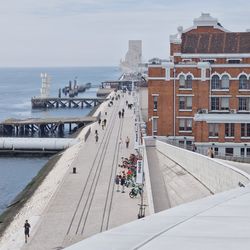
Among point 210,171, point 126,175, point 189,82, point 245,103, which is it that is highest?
point 189,82

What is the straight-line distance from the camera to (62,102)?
168 metres

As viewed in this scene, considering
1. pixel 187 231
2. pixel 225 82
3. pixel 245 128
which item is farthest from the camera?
pixel 225 82

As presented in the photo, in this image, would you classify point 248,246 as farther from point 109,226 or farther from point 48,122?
point 48,122

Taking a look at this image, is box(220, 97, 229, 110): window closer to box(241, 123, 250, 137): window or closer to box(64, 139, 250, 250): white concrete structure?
box(241, 123, 250, 137): window

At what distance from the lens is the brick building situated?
165 ft

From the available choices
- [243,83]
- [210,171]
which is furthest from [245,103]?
[210,171]

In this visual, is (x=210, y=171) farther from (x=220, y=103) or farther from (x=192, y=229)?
(x=192, y=229)

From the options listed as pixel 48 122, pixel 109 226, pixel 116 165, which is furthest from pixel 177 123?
pixel 48 122

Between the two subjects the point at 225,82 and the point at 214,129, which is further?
the point at 225,82

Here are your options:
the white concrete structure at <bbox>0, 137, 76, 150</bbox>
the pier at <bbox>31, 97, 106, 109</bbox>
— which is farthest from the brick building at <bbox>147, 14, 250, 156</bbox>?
the pier at <bbox>31, 97, 106, 109</bbox>

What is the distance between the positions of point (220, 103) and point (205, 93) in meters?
1.44

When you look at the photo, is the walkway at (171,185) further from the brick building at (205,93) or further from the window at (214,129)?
the brick building at (205,93)

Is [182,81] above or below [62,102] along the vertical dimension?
above

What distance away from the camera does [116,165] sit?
171 ft
